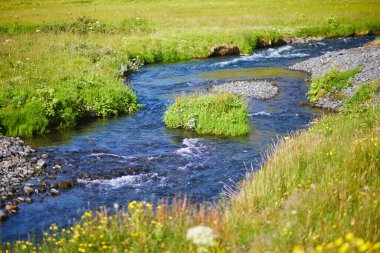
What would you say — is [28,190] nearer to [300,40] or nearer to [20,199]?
[20,199]

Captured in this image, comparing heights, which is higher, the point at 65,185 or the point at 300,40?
the point at 300,40

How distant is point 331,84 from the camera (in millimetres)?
26641

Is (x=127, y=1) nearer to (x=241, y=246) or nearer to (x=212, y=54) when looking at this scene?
(x=212, y=54)

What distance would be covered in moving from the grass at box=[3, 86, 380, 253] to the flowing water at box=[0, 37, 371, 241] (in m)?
1.28

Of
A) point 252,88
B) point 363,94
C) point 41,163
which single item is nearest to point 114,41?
point 252,88

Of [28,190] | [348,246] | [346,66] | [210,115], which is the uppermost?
[348,246]

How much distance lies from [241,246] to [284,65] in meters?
31.3

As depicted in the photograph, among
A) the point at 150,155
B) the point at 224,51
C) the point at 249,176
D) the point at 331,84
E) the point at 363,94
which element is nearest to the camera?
the point at 249,176

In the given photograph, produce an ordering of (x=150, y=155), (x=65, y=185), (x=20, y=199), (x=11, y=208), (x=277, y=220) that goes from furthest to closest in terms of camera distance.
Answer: (x=150, y=155)
(x=65, y=185)
(x=20, y=199)
(x=11, y=208)
(x=277, y=220)

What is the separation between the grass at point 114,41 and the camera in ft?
70.5

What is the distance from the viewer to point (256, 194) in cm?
934

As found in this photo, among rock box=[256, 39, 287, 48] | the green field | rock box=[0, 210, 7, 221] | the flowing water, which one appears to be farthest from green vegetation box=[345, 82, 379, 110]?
rock box=[256, 39, 287, 48]

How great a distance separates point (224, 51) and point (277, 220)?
35602 millimetres

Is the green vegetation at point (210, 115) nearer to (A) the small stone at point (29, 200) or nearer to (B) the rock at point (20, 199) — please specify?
(A) the small stone at point (29, 200)
